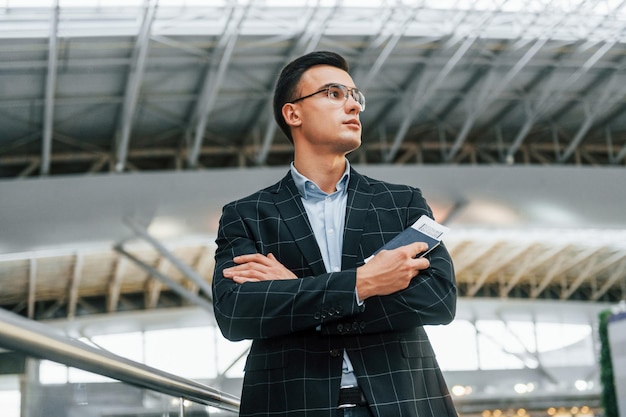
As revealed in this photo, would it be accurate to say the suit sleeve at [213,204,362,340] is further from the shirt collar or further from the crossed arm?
the shirt collar

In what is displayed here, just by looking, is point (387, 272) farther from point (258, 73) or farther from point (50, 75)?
point (258, 73)

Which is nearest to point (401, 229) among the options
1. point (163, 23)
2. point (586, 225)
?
point (163, 23)

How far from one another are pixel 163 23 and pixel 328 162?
19269 mm

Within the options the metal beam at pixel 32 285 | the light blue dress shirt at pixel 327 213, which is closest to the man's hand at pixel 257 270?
the light blue dress shirt at pixel 327 213

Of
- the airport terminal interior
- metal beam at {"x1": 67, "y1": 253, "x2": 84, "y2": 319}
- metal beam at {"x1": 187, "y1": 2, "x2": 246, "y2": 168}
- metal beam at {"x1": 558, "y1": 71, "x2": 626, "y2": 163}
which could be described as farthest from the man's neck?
metal beam at {"x1": 67, "y1": 253, "x2": 84, "y2": 319}

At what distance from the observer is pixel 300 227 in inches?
119

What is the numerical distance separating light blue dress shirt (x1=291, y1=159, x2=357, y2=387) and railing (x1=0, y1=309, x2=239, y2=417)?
0.74 meters

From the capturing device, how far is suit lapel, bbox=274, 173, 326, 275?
2.98 meters

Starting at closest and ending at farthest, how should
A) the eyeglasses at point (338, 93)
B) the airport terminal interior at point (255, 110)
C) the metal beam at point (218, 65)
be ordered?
the eyeglasses at point (338, 93)
the metal beam at point (218, 65)
the airport terminal interior at point (255, 110)

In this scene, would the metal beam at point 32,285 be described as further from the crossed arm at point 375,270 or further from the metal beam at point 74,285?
the crossed arm at point 375,270

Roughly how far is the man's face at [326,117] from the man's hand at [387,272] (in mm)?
594

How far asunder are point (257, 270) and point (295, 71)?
909mm

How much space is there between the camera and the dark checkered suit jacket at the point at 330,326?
270cm

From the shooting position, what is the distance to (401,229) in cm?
310
